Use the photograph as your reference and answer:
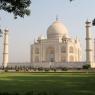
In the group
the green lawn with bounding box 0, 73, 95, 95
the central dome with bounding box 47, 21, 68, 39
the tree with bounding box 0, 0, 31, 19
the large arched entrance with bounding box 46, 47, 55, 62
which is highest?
the central dome with bounding box 47, 21, 68, 39

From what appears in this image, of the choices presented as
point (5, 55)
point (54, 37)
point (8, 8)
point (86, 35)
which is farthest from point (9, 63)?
point (8, 8)

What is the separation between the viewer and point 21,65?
61625 mm

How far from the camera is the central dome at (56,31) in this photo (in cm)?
6431

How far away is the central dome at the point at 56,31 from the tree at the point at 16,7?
5459 cm

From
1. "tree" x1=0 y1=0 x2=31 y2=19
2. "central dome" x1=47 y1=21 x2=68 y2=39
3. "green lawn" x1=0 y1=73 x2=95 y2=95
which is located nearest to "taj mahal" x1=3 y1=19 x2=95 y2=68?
"central dome" x1=47 y1=21 x2=68 y2=39

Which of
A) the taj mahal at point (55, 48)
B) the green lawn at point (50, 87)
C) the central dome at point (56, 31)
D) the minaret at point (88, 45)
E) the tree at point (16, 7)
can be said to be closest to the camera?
the tree at point (16, 7)

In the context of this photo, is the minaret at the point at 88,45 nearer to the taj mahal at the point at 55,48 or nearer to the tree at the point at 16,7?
the taj mahal at the point at 55,48

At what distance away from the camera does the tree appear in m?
9.19

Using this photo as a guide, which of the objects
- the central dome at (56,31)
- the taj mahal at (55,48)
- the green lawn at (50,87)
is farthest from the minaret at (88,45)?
the green lawn at (50,87)

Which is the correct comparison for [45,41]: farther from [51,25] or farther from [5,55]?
[5,55]

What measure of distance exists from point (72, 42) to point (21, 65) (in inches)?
458

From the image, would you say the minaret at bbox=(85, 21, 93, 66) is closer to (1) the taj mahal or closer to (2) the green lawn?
(1) the taj mahal

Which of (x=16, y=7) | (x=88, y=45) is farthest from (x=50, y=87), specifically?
(x=88, y=45)

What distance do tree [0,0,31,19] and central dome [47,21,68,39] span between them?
54588 millimetres
